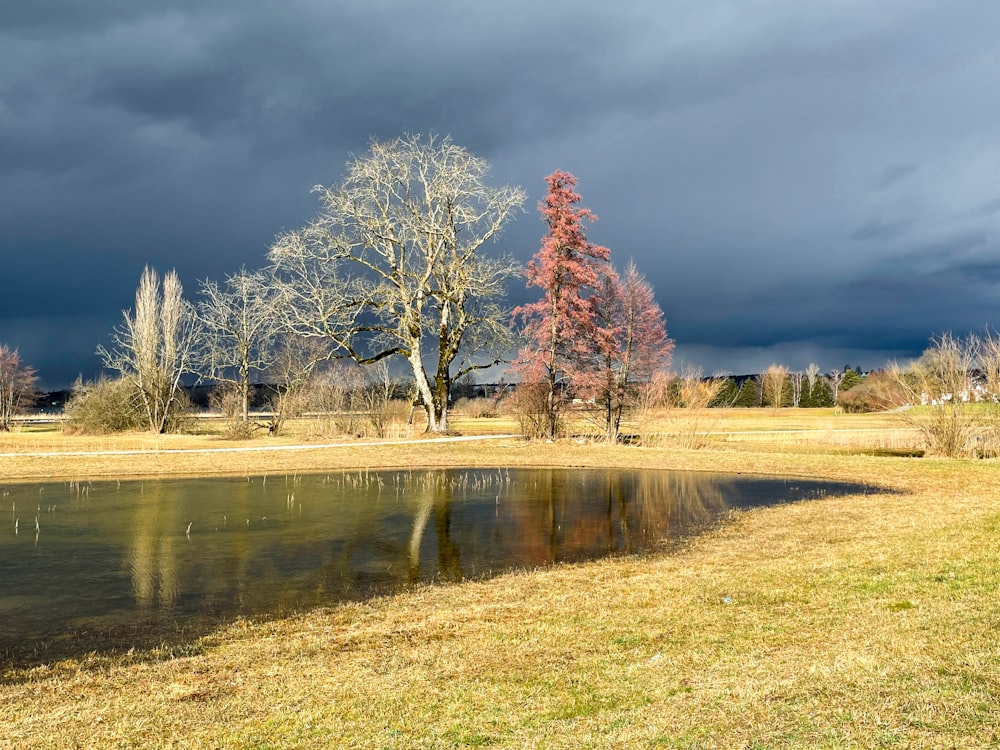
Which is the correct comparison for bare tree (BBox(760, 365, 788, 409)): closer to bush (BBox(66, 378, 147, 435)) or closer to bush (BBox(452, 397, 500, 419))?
bush (BBox(452, 397, 500, 419))

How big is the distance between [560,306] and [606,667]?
3343cm

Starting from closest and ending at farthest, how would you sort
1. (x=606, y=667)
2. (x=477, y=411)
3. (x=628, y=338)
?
(x=606, y=667)
(x=628, y=338)
(x=477, y=411)

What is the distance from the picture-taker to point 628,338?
140ft

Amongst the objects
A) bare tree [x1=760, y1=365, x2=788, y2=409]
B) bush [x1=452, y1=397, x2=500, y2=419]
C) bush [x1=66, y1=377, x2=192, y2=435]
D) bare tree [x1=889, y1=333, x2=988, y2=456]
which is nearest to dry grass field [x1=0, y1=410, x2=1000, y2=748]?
bare tree [x1=889, y1=333, x2=988, y2=456]

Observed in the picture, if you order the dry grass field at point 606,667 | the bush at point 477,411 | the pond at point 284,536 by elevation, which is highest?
the bush at point 477,411

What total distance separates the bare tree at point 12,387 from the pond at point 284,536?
4822cm

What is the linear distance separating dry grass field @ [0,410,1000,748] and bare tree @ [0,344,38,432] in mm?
64277

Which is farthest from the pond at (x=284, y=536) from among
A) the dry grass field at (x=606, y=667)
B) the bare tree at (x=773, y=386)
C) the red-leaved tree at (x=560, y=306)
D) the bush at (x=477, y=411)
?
the bare tree at (x=773, y=386)

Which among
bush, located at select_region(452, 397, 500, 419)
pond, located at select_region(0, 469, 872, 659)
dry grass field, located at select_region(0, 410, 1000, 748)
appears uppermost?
bush, located at select_region(452, 397, 500, 419)

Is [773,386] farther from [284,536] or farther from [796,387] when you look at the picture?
[284,536]

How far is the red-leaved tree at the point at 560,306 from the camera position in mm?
39469

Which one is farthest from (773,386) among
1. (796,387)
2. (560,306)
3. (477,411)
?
(560,306)

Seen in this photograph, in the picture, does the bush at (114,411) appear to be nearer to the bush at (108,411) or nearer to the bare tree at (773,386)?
the bush at (108,411)

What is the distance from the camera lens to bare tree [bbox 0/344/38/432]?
64688mm
